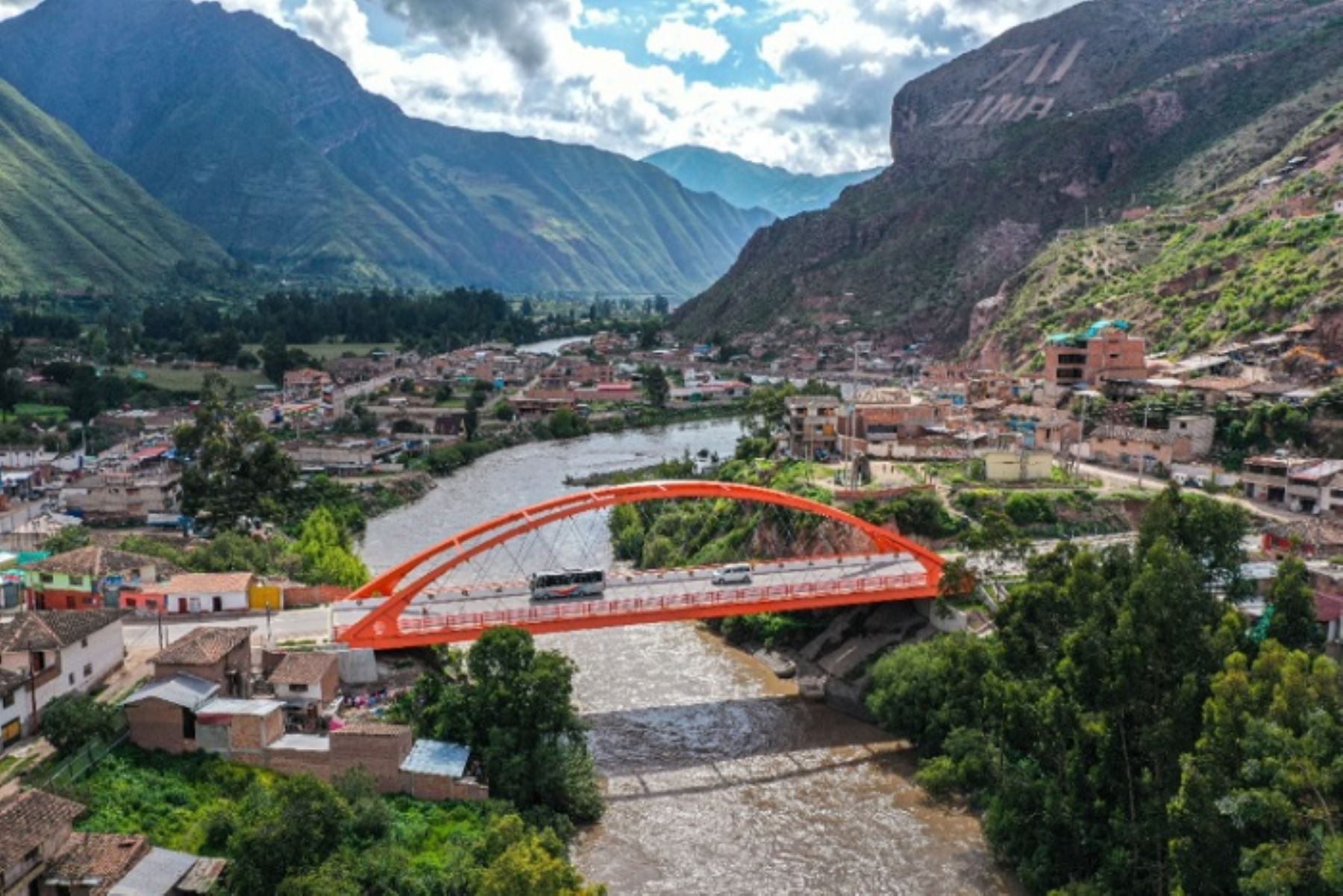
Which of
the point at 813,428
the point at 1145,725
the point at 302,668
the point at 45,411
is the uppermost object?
the point at 45,411

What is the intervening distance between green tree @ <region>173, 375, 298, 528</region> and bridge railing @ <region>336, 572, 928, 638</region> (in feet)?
52.7

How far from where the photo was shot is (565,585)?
2495 centimetres

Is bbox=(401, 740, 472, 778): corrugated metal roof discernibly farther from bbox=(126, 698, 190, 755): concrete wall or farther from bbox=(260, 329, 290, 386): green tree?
bbox=(260, 329, 290, 386): green tree

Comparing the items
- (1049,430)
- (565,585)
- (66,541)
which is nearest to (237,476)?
(66,541)

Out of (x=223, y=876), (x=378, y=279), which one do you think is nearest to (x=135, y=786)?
(x=223, y=876)

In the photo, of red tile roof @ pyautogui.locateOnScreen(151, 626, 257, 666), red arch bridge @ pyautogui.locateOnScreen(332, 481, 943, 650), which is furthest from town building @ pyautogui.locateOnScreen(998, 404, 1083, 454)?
red tile roof @ pyautogui.locateOnScreen(151, 626, 257, 666)

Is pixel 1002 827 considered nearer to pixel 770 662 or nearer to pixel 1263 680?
pixel 1263 680

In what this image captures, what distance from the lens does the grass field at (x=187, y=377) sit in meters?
71.0

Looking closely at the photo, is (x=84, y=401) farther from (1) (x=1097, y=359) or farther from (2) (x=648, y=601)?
(1) (x=1097, y=359)

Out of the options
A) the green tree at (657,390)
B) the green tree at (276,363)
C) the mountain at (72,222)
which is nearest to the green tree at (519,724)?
the green tree at (657,390)

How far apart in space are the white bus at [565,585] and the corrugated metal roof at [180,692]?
7514mm

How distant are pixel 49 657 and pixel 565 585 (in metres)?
10.4

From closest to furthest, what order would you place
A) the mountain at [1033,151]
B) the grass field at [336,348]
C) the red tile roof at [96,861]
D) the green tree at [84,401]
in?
the red tile roof at [96,861] → the green tree at [84,401] → the mountain at [1033,151] → the grass field at [336,348]

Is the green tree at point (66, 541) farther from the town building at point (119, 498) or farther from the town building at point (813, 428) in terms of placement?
the town building at point (813, 428)
